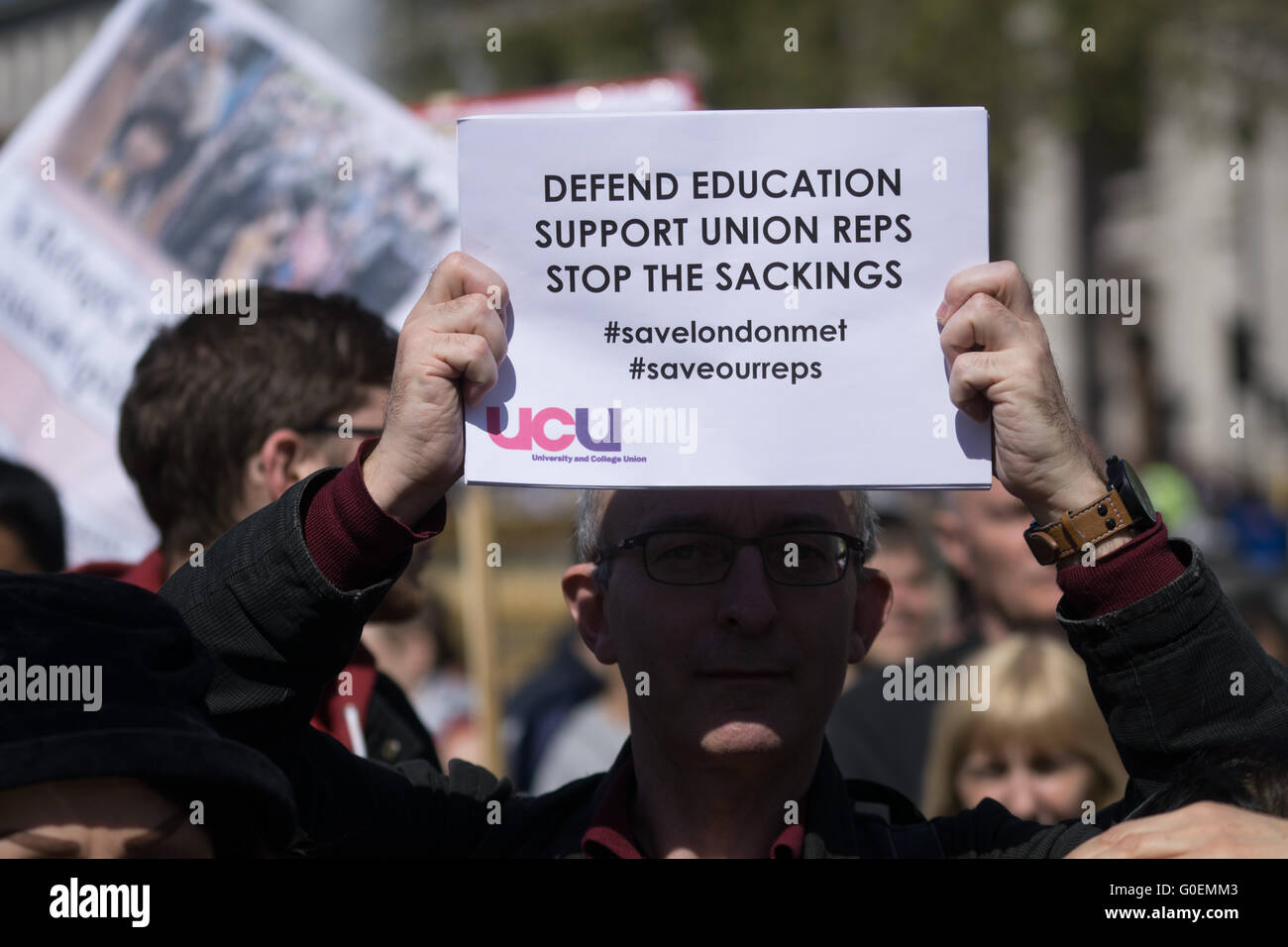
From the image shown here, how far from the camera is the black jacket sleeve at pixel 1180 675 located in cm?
182

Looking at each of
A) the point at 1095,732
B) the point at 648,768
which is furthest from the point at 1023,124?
the point at 648,768

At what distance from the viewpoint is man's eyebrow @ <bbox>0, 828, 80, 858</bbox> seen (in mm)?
1587

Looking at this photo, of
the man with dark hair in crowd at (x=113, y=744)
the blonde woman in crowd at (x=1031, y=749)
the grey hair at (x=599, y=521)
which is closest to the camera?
the man with dark hair in crowd at (x=113, y=744)

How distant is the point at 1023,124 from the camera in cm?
1892

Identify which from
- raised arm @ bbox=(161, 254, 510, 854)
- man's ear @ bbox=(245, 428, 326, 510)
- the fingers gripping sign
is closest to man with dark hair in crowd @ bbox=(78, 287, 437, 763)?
man's ear @ bbox=(245, 428, 326, 510)

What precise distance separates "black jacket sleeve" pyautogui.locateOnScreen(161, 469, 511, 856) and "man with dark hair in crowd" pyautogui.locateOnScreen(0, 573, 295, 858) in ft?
0.28

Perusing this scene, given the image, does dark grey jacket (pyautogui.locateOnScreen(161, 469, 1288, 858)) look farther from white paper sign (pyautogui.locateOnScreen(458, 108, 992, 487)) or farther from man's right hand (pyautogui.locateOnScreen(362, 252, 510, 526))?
white paper sign (pyautogui.locateOnScreen(458, 108, 992, 487))

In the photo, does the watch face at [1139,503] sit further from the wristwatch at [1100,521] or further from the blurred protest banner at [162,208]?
the blurred protest banner at [162,208]

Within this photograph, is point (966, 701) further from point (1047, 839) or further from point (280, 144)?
point (280, 144)

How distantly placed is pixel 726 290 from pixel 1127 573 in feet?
2.02

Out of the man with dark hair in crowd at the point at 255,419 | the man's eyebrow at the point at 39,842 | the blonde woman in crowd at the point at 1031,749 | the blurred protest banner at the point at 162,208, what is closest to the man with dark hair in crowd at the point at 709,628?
the man's eyebrow at the point at 39,842

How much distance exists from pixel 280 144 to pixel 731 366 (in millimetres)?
1835

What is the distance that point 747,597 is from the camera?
200 cm

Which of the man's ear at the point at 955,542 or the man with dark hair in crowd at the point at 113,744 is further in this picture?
the man's ear at the point at 955,542
